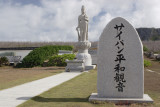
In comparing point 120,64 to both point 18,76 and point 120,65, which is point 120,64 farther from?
point 18,76

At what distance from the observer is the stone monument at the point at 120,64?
18.8ft

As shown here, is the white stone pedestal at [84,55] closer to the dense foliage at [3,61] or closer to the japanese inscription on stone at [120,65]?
the dense foliage at [3,61]

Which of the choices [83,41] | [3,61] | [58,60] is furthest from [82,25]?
[3,61]

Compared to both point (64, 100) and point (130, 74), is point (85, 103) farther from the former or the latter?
point (130, 74)

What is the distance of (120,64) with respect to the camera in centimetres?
582

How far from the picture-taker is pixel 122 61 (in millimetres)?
5816

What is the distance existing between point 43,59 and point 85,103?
771 inches

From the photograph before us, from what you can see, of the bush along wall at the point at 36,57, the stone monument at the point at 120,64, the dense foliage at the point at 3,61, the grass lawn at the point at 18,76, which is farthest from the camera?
the dense foliage at the point at 3,61

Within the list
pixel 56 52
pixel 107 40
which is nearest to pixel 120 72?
pixel 107 40

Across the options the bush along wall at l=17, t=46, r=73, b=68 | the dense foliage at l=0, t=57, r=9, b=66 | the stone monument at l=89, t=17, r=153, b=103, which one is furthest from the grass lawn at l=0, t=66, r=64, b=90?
the dense foliage at l=0, t=57, r=9, b=66

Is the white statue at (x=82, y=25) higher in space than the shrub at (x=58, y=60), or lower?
higher

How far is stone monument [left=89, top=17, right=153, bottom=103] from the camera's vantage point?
5.74 meters

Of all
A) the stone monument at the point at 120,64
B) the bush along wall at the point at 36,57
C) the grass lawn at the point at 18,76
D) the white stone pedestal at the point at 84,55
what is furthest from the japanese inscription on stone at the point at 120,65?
the bush along wall at the point at 36,57

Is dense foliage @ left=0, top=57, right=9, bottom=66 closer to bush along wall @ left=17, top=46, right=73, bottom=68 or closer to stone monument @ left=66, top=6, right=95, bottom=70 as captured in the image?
bush along wall @ left=17, top=46, right=73, bottom=68
